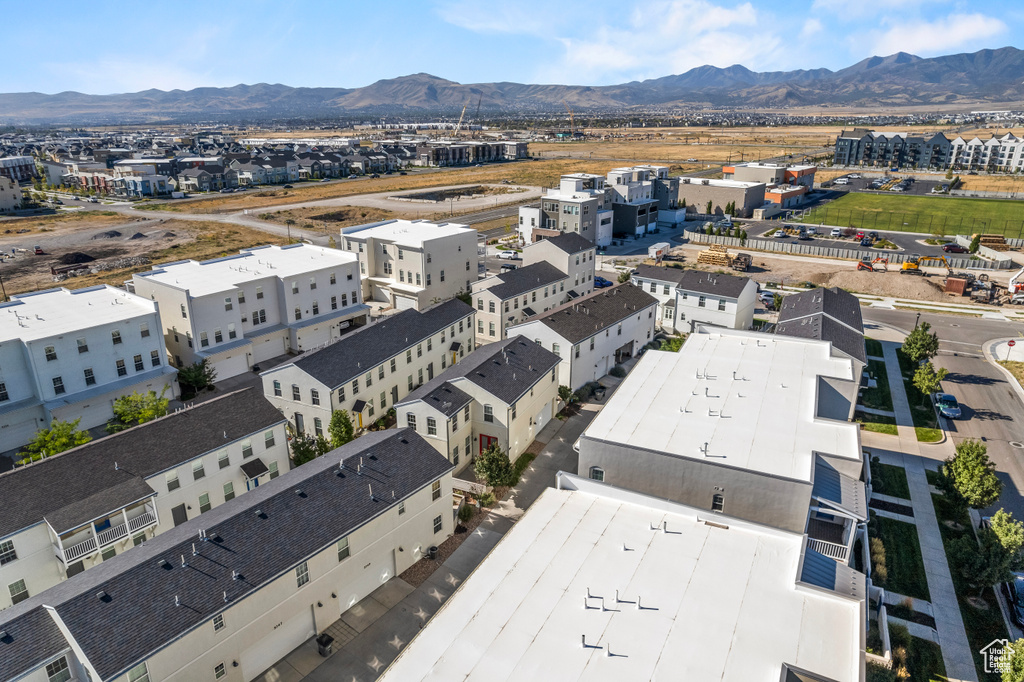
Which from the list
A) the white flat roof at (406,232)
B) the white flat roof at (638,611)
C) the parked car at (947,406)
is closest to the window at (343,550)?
the white flat roof at (638,611)

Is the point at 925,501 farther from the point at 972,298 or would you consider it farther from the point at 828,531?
the point at 972,298

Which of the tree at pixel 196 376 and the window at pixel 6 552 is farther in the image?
the tree at pixel 196 376

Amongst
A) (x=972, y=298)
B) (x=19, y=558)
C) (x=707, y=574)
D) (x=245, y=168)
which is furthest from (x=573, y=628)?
(x=245, y=168)

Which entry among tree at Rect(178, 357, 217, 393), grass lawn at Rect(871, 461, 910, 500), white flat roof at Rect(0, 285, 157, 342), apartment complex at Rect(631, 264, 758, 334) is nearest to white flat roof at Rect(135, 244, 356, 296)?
white flat roof at Rect(0, 285, 157, 342)

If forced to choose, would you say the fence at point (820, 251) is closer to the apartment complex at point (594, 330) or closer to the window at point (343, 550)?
the apartment complex at point (594, 330)

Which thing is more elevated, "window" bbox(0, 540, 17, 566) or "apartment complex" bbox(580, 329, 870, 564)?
"apartment complex" bbox(580, 329, 870, 564)

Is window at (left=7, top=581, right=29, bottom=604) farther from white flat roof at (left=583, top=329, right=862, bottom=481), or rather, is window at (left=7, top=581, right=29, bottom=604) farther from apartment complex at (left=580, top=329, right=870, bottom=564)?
white flat roof at (left=583, top=329, right=862, bottom=481)
